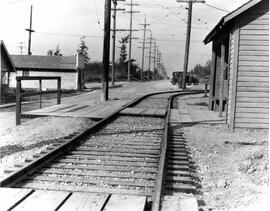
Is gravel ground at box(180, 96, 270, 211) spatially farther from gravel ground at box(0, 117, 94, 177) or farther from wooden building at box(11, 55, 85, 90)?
wooden building at box(11, 55, 85, 90)

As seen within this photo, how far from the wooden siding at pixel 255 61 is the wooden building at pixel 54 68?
34642 mm

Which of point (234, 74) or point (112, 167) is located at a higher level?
point (234, 74)

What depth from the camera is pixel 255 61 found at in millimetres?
11539

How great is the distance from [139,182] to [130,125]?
603cm

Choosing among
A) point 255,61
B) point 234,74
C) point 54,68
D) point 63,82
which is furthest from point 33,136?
point 54,68

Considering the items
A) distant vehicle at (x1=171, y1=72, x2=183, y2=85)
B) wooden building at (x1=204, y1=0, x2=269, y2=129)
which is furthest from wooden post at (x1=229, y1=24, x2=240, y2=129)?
distant vehicle at (x1=171, y1=72, x2=183, y2=85)

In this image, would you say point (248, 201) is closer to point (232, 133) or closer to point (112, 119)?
point (232, 133)

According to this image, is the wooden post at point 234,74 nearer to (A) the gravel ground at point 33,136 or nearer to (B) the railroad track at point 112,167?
(B) the railroad track at point 112,167

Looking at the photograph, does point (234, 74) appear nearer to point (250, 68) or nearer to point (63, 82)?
point (250, 68)

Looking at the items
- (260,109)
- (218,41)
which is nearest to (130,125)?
(260,109)

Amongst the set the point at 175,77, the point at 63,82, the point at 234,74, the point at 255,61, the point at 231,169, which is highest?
the point at 255,61

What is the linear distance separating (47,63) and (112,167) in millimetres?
42683

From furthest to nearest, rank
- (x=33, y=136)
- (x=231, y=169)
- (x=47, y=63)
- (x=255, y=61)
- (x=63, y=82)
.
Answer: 1. (x=47, y=63)
2. (x=63, y=82)
3. (x=255, y=61)
4. (x=33, y=136)
5. (x=231, y=169)

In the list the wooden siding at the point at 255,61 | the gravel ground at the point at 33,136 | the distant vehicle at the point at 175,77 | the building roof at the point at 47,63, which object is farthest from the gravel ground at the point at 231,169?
the distant vehicle at the point at 175,77
